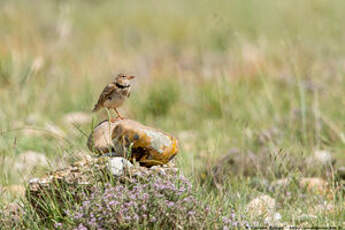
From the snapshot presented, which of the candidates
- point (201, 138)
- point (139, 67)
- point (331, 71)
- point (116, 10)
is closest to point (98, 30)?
point (116, 10)

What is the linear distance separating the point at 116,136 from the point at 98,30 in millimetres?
11465

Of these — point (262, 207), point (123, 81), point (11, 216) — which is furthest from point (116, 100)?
point (262, 207)

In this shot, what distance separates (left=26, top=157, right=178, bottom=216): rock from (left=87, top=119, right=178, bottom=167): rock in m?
0.14

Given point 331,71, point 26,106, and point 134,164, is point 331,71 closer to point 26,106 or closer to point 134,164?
point 26,106

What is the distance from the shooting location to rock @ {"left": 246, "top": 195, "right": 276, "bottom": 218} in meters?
3.47

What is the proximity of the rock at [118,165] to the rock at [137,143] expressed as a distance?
0.23 feet

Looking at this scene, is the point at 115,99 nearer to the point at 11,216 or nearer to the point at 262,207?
the point at 11,216

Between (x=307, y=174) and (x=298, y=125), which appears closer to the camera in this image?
(x=307, y=174)

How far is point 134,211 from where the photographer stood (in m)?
3.00

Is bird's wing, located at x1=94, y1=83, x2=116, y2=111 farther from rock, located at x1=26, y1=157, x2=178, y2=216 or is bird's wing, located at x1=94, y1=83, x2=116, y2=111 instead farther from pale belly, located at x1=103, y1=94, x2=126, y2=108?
rock, located at x1=26, y1=157, x2=178, y2=216

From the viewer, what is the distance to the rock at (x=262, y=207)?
3467 mm

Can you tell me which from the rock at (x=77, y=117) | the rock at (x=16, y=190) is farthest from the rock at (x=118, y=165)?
the rock at (x=77, y=117)

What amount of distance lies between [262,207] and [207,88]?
4.29 metres

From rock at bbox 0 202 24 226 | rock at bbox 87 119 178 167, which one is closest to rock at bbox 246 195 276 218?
rock at bbox 87 119 178 167
